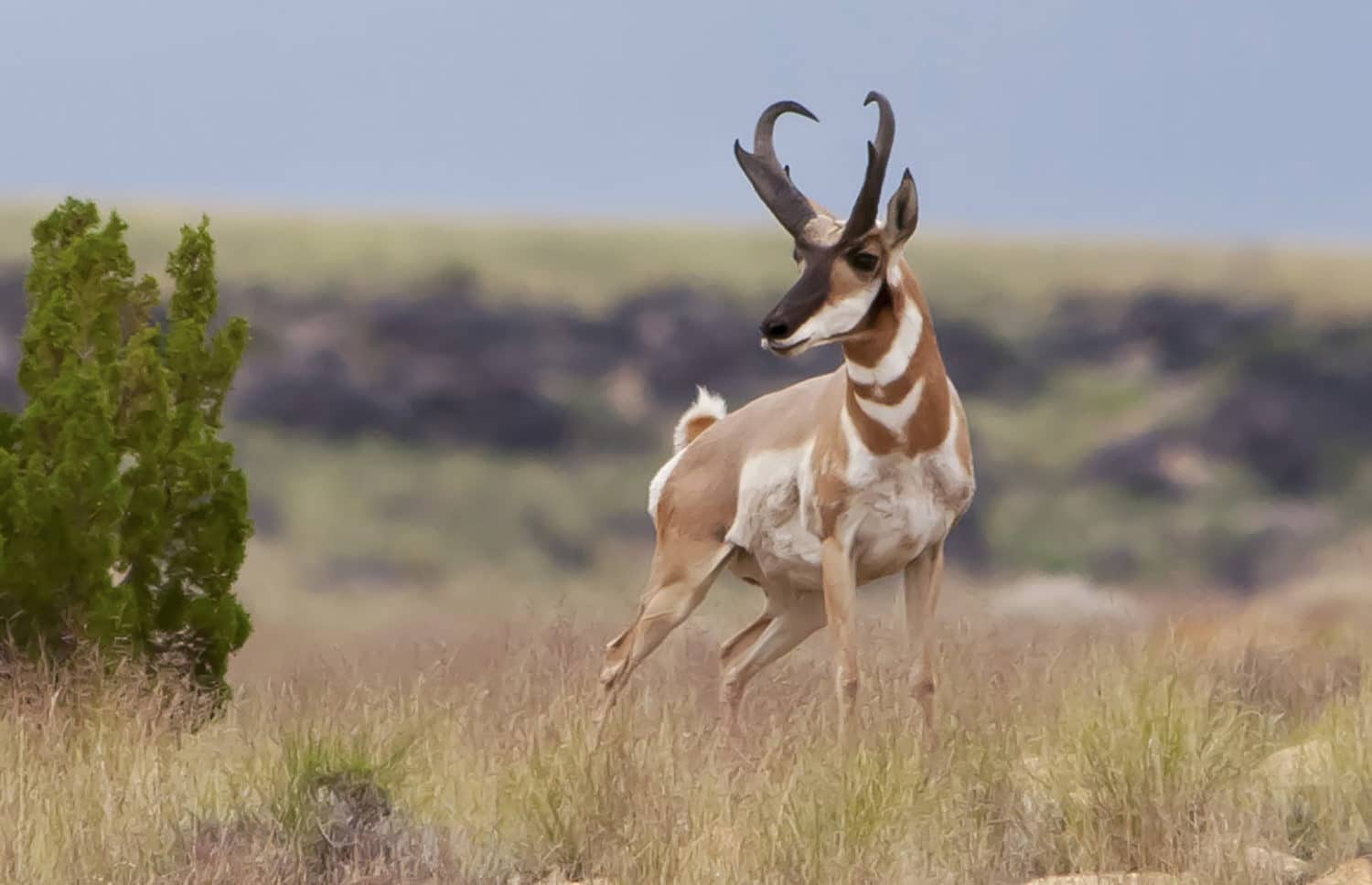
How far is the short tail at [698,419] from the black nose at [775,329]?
8.57ft

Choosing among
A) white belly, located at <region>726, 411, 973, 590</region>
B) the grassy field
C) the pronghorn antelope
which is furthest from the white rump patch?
the grassy field

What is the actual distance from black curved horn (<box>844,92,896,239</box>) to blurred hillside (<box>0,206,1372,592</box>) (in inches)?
897

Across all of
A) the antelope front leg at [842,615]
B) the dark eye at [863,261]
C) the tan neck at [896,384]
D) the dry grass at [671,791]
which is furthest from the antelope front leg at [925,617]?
the dark eye at [863,261]

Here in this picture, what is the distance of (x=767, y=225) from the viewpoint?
1996 inches

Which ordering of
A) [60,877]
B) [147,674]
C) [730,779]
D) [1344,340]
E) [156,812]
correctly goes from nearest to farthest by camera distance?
[60,877], [156,812], [730,779], [147,674], [1344,340]

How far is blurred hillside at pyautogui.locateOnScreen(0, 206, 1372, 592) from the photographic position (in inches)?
1353

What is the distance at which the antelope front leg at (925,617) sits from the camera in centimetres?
935

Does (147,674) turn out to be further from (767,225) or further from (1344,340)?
(767,225)

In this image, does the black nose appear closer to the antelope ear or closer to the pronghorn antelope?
the pronghorn antelope

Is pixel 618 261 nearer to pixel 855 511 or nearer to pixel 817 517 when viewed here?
pixel 817 517

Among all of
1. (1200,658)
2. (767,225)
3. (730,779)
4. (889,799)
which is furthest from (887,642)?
(767,225)

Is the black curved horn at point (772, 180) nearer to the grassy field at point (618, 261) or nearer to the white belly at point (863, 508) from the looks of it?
the white belly at point (863, 508)

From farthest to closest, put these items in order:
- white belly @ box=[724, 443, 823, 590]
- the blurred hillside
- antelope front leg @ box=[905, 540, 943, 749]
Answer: the blurred hillside, white belly @ box=[724, 443, 823, 590], antelope front leg @ box=[905, 540, 943, 749]

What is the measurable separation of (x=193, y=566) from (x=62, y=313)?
154cm
